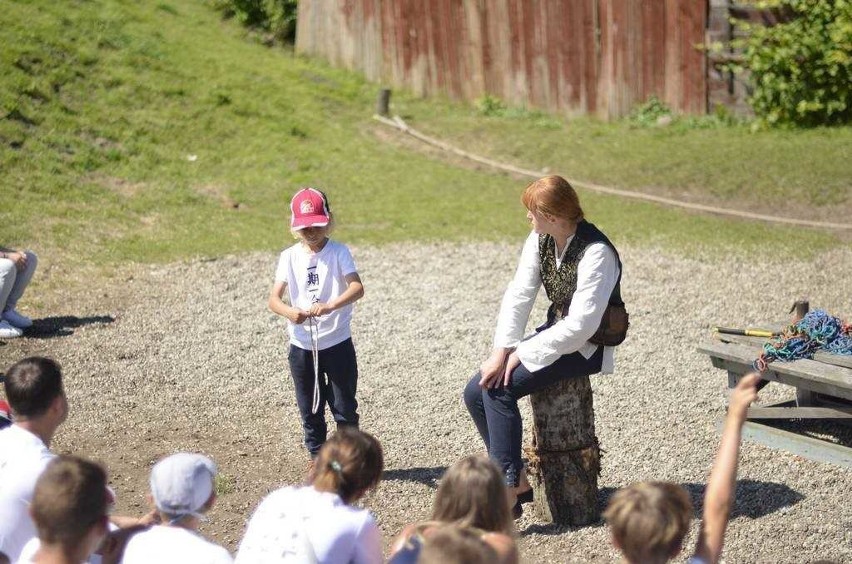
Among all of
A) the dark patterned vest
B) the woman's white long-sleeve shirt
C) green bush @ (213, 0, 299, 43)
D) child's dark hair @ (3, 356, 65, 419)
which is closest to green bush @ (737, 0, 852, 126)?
green bush @ (213, 0, 299, 43)

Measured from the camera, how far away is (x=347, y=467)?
3898 mm

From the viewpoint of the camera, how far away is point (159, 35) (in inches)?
702

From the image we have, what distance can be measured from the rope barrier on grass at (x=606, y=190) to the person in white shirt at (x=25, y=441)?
9.74 meters

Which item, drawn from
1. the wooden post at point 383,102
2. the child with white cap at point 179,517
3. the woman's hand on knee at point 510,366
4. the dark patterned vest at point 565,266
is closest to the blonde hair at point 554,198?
the dark patterned vest at point 565,266

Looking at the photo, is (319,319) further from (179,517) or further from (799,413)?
(799,413)

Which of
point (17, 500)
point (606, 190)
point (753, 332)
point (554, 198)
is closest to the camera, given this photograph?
point (17, 500)

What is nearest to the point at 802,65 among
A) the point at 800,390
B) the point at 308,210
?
the point at 800,390

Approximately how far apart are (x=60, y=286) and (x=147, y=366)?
2432 mm

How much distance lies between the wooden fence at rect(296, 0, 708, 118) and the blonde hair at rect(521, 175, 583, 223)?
11157 millimetres

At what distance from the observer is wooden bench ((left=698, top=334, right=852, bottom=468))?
6156 millimetres

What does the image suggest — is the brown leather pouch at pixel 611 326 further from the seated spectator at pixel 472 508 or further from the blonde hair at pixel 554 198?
the seated spectator at pixel 472 508

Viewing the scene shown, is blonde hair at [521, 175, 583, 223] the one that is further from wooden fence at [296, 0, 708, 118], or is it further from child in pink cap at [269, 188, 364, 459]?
wooden fence at [296, 0, 708, 118]

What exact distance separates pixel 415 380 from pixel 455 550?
16.8ft

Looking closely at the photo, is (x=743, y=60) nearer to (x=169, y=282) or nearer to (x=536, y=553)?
(x=169, y=282)
